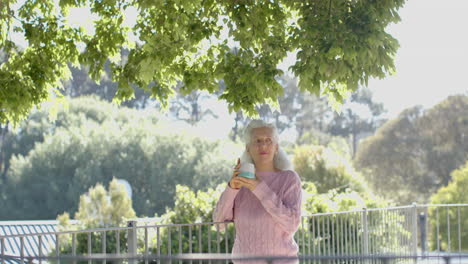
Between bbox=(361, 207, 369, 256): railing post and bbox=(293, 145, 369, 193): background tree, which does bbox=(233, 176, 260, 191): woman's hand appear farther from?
bbox=(293, 145, 369, 193): background tree

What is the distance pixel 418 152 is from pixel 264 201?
35.7 meters

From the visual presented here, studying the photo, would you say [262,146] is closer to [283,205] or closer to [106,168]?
[283,205]

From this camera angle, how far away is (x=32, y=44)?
8.01m

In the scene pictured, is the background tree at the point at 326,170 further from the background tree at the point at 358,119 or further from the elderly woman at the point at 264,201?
the background tree at the point at 358,119

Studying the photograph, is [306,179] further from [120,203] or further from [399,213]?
[399,213]

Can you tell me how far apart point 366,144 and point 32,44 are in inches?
1294

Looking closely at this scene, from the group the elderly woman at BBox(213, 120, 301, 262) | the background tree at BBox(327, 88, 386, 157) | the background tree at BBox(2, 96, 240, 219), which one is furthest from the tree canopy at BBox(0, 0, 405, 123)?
the background tree at BBox(327, 88, 386, 157)

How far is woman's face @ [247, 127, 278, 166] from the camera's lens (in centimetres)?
454

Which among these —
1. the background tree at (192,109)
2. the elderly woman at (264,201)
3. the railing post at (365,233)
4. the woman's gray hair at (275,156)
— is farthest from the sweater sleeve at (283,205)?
the background tree at (192,109)

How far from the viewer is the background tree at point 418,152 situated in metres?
37.1

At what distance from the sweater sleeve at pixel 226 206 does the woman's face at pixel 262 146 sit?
0.25 m

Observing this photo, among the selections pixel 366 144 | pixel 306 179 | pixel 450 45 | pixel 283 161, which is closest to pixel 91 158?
pixel 366 144

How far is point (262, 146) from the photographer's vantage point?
4547 mm

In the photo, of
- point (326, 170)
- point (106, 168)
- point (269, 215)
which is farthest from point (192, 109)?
point (269, 215)
